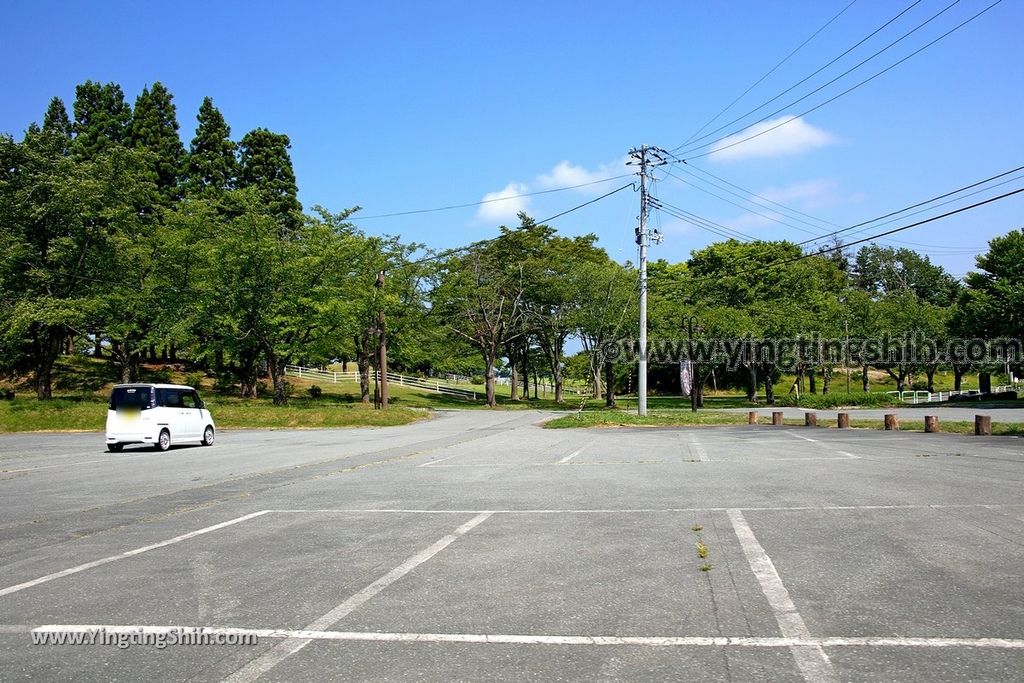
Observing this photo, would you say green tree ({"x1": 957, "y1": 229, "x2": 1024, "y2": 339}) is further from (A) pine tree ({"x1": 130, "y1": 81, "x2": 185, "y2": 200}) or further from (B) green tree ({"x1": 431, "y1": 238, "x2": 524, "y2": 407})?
(A) pine tree ({"x1": 130, "y1": 81, "x2": 185, "y2": 200})

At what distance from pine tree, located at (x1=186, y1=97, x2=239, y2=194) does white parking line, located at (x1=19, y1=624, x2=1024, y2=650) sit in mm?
68817

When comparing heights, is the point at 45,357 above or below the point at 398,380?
above

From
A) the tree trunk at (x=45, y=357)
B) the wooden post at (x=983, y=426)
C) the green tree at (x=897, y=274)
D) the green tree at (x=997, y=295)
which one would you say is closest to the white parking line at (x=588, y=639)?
the wooden post at (x=983, y=426)

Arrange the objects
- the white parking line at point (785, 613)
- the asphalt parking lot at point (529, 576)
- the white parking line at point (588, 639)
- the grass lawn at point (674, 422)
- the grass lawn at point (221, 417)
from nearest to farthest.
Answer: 1. the white parking line at point (785, 613)
2. the asphalt parking lot at point (529, 576)
3. the white parking line at point (588, 639)
4. the grass lawn at point (674, 422)
5. the grass lawn at point (221, 417)

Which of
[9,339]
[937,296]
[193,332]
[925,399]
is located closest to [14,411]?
[9,339]

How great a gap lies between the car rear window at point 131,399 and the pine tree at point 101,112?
54.0 meters

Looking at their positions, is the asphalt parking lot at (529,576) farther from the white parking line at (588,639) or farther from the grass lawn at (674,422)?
the grass lawn at (674,422)

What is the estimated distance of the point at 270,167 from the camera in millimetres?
72250

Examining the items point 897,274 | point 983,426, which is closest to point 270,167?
point 983,426

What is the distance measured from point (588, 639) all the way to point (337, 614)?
1.75 m

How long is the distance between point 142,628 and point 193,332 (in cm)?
4843

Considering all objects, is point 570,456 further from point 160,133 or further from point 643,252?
point 160,133

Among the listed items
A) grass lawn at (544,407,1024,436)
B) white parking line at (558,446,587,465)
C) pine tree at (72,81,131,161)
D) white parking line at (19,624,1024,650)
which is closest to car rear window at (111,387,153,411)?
white parking line at (558,446,587,465)

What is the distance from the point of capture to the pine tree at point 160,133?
6806 cm
